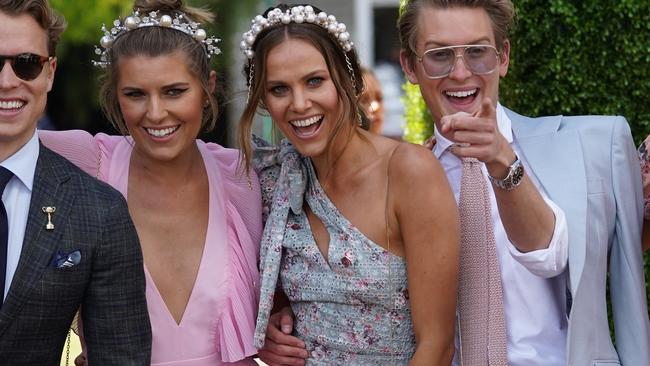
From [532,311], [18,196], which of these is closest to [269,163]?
[18,196]

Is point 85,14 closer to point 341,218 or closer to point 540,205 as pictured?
point 341,218

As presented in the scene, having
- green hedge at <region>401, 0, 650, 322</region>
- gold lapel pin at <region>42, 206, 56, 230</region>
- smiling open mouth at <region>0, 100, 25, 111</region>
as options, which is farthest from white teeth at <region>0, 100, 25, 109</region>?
green hedge at <region>401, 0, 650, 322</region>

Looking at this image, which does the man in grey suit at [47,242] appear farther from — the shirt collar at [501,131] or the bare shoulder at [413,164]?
the shirt collar at [501,131]

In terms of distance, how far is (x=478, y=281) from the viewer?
3.12m

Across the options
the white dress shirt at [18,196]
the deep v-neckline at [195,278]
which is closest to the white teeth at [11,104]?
the white dress shirt at [18,196]

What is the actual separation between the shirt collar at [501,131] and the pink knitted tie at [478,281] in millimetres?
145

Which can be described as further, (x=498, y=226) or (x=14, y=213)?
(x=498, y=226)

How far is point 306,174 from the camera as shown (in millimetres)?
3418

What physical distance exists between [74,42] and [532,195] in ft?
30.5

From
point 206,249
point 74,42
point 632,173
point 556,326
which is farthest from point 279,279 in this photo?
point 74,42

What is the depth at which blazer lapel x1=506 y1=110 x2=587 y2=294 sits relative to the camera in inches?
117

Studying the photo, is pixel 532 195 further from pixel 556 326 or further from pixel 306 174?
pixel 306 174

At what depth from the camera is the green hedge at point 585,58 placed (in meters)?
4.03

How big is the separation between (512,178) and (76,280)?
4.10 feet
